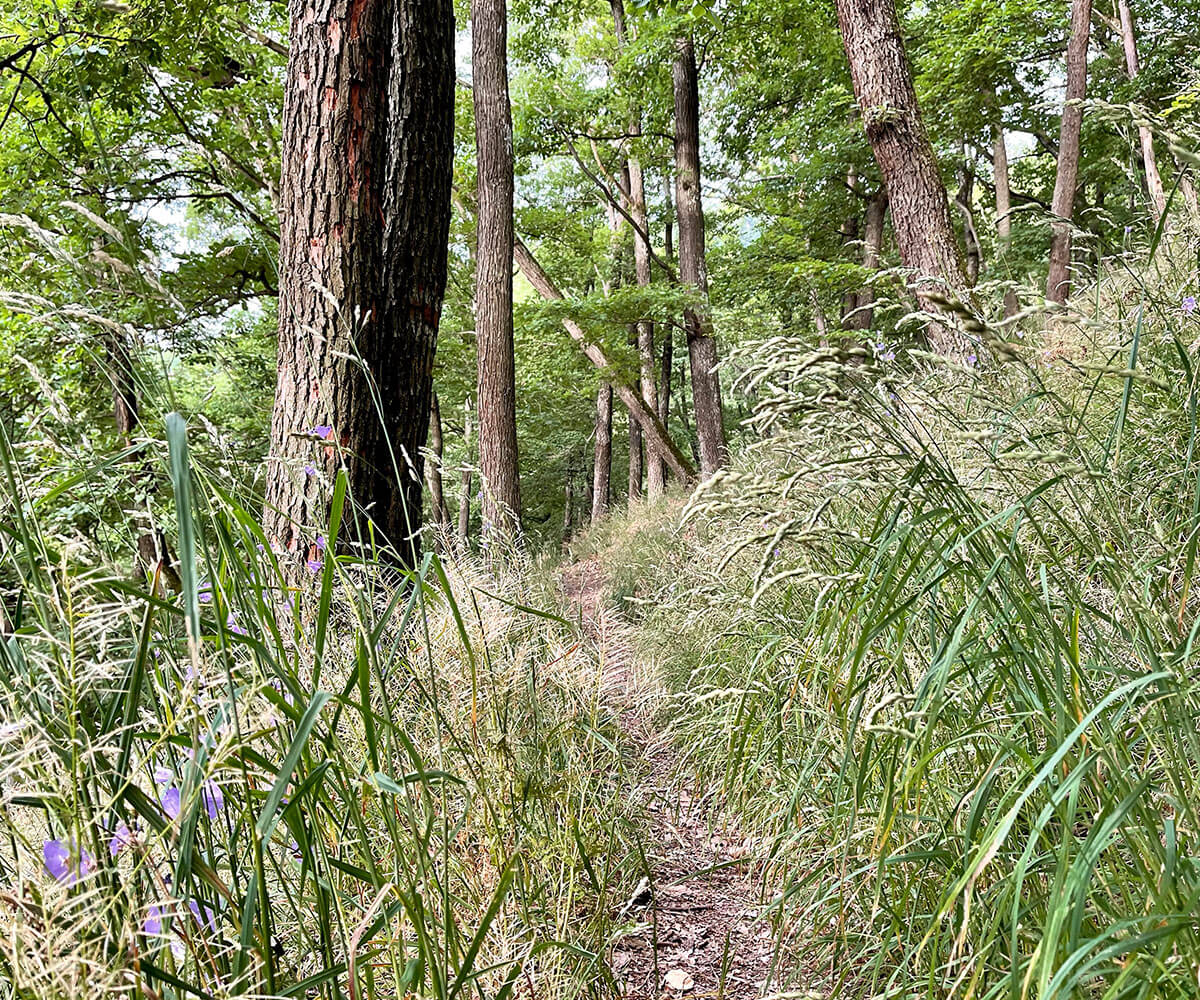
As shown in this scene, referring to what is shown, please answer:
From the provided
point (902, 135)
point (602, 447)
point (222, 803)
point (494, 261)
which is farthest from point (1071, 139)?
point (222, 803)

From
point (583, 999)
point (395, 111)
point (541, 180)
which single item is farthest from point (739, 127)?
point (583, 999)

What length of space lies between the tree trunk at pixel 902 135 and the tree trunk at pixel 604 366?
5.52 meters

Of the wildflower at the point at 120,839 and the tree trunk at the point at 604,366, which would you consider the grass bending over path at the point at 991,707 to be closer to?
the wildflower at the point at 120,839

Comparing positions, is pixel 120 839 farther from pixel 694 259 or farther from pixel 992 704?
pixel 694 259

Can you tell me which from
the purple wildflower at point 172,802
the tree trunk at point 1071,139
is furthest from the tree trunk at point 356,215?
the tree trunk at point 1071,139

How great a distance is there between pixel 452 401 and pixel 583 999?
16.6 metres

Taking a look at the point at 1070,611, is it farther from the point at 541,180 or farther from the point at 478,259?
the point at 541,180

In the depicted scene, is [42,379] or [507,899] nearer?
[42,379]

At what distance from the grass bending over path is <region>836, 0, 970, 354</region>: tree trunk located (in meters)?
2.92

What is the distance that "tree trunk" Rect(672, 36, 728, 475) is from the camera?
384 inches

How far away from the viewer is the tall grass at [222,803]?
29.1 inches

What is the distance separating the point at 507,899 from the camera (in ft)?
5.62

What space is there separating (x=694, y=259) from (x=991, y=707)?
9.43 meters

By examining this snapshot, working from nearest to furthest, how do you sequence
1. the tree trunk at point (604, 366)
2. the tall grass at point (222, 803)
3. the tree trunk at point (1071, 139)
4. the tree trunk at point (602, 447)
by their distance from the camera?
1. the tall grass at point (222, 803)
2. the tree trunk at point (1071, 139)
3. the tree trunk at point (604, 366)
4. the tree trunk at point (602, 447)
